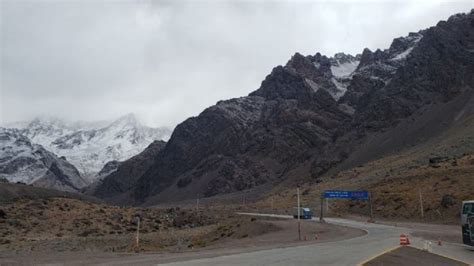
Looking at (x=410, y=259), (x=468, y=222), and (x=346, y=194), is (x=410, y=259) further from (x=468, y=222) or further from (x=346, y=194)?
(x=346, y=194)

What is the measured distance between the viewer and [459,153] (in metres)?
109

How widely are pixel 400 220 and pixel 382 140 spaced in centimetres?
10790

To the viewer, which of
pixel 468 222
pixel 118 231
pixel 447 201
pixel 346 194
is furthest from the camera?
pixel 346 194

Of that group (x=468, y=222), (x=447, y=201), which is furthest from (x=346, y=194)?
(x=468, y=222)

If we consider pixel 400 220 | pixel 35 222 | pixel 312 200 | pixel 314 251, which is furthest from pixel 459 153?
pixel 314 251

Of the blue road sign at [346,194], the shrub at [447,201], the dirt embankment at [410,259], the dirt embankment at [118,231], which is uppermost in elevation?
the blue road sign at [346,194]

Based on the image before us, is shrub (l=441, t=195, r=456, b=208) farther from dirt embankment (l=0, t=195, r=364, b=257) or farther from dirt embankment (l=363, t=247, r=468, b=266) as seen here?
dirt embankment (l=363, t=247, r=468, b=266)

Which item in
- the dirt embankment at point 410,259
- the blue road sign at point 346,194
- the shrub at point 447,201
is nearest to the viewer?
the dirt embankment at point 410,259

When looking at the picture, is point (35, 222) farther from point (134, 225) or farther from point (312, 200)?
point (312, 200)

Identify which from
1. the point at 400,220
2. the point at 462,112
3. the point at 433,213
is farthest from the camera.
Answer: the point at 462,112

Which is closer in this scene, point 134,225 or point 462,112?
point 134,225

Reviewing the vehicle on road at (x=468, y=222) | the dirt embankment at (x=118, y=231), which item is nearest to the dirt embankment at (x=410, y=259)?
the vehicle on road at (x=468, y=222)

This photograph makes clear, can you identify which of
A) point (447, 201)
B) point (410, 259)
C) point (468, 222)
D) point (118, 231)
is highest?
point (447, 201)

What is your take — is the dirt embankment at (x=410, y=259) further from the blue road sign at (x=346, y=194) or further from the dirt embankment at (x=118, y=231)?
the blue road sign at (x=346, y=194)
